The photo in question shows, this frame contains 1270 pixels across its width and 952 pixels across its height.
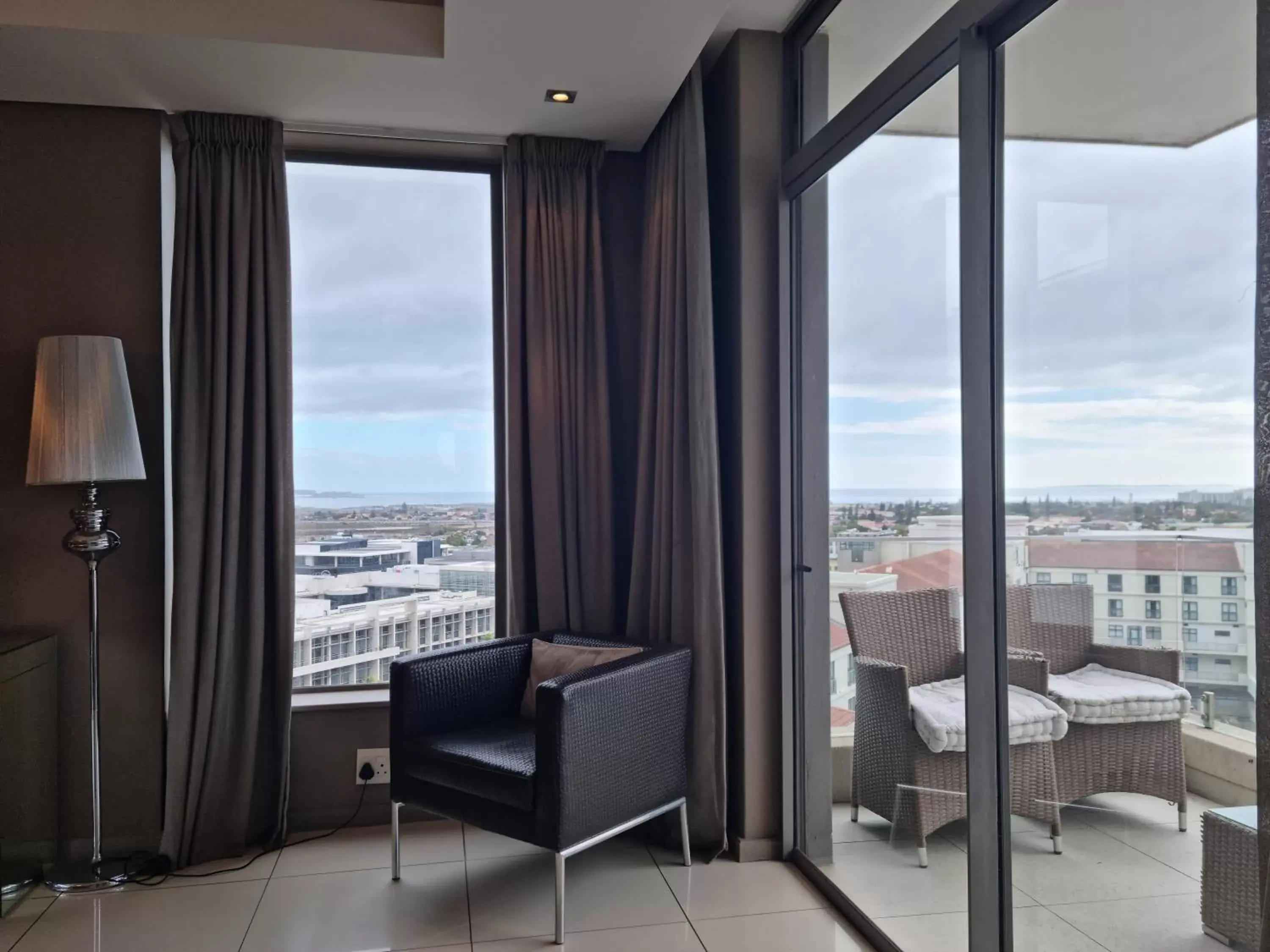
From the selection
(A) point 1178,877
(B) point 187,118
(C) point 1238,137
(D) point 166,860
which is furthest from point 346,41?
(A) point 1178,877

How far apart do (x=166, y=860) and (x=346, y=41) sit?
255cm

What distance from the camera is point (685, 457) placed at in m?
2.97

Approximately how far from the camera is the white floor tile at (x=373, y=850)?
2.85m

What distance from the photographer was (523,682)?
119 inches

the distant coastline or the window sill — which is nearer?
the window sill

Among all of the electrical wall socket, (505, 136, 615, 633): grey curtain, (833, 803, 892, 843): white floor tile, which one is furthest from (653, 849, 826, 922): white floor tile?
the electrical wall socket

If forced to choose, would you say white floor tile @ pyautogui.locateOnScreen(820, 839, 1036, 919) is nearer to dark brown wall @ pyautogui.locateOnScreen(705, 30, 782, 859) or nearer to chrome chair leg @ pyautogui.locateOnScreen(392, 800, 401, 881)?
dark brown wall @ pyautogui.locateOnScreen(705, 30, 782, 859)

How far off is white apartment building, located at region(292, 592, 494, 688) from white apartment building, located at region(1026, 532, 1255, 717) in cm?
237

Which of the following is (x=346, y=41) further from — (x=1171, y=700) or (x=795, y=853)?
(x=795, y=853)

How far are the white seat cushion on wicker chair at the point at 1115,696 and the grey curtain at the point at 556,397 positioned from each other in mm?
1858

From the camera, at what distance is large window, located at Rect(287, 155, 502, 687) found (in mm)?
3342

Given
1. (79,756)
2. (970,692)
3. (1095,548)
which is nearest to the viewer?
(1095,548)

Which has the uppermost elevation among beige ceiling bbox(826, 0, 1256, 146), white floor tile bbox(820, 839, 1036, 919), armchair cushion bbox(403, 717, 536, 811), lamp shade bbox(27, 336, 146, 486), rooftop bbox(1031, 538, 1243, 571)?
beige ceiling bbox(826, 0, 1256, 146)

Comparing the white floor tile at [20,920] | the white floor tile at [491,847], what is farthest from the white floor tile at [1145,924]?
the white floor tile at [20,920]
